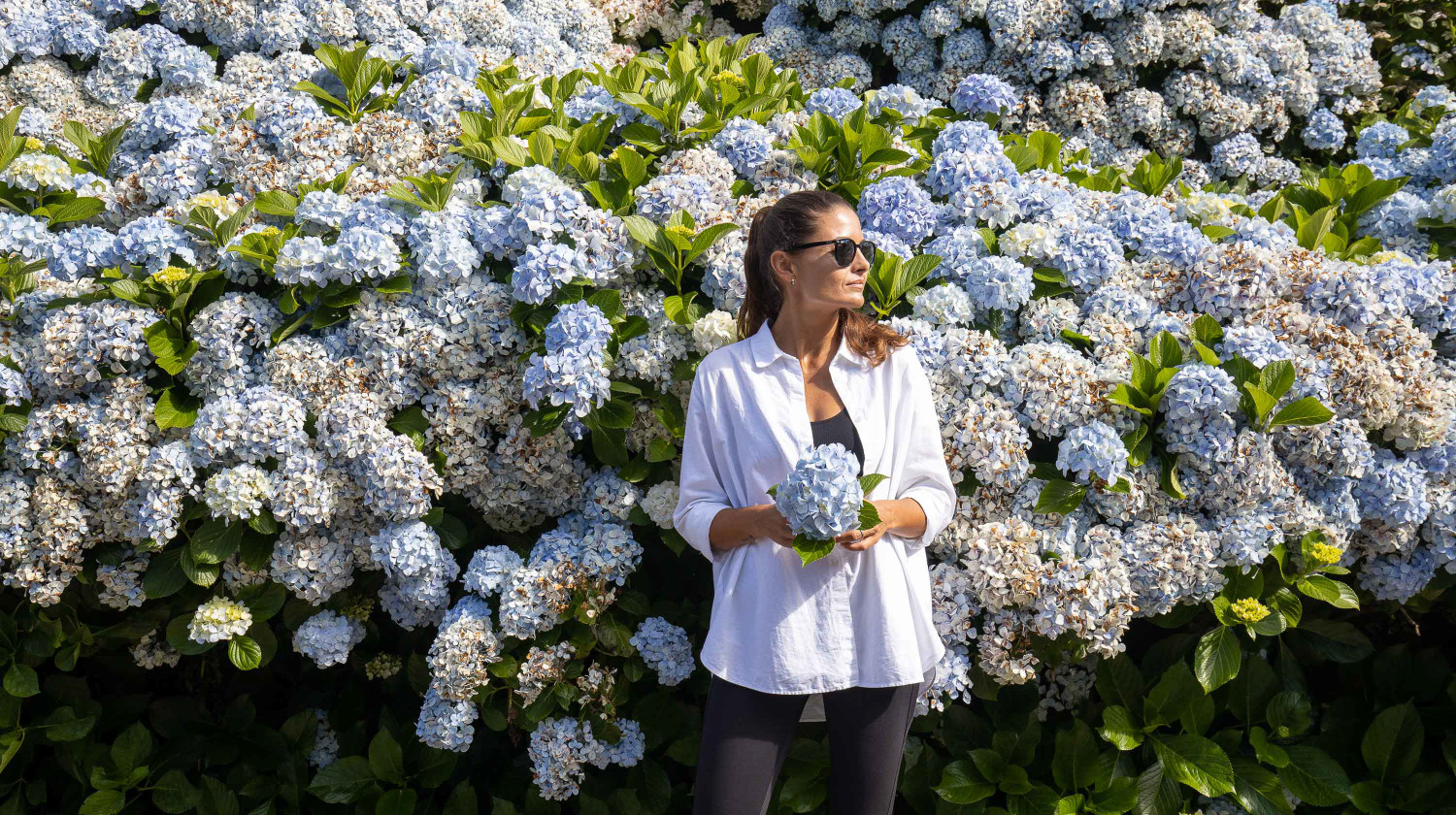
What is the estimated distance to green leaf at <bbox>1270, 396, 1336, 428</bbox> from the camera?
244 cm

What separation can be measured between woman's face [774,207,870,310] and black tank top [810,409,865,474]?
25 centimetres

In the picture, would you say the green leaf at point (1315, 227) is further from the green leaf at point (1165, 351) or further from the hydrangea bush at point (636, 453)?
the green leaf at point (1165, 351)

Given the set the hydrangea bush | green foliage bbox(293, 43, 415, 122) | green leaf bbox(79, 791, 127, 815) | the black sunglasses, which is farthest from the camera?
green foliage bbox(293, 43, 415, 122)

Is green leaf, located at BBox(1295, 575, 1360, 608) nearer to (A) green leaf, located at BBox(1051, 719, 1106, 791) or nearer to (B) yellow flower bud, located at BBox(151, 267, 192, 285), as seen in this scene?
(A) green leaf, located at BBox(1051, 719, 1106, 791)

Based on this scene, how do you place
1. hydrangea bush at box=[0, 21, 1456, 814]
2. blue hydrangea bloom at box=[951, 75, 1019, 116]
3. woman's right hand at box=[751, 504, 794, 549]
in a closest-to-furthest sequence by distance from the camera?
woman's right hand at box=[751, 504, 794, 549] → hydrangea bush at box=[0, 21, 1456, 814] → blue hydrangea bloom at box=[951, 75, 1019, 116]

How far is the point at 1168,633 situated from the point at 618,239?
1979 mm

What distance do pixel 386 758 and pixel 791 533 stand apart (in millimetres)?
1641

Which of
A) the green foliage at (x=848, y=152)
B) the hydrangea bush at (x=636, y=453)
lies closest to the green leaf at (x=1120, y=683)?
the hydrangea bush at (x=636, y=453)

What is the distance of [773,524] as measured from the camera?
6.59 feet

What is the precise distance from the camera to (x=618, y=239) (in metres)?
2.72

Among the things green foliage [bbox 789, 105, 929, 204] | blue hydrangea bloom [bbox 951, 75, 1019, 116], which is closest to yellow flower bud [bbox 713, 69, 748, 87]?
green foliage [bbox 789, 105, 929, 204]

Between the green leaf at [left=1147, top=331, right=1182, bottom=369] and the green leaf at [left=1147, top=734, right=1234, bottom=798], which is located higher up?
the green leaf at [left=1147, top=331, right=1182, bottom=369]

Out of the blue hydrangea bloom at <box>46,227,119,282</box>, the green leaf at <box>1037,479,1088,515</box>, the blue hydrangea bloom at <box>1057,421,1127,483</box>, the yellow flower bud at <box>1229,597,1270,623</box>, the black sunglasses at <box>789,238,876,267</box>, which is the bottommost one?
the yellow flower bud at <box>1229,597,1270,623</box>

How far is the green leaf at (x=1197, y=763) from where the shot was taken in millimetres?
2543
